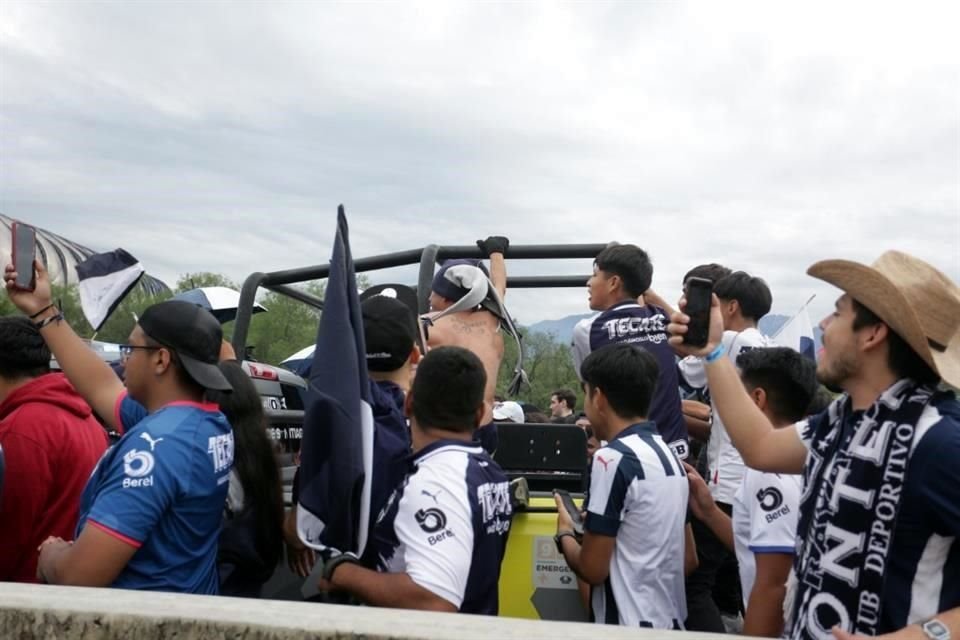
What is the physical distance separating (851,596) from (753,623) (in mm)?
740

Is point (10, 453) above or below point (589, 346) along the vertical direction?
below

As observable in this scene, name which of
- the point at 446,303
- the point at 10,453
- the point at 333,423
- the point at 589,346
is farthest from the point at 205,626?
the point at 589,346

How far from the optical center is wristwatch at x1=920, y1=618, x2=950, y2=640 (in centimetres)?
183

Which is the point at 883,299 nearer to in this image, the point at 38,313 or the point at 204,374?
the point at 204,374

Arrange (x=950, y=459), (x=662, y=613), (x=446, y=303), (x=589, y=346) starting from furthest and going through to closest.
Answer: (x=589, y=346) → (x=446, y=303) → (x=662, y=613) → (x=950, y=459)

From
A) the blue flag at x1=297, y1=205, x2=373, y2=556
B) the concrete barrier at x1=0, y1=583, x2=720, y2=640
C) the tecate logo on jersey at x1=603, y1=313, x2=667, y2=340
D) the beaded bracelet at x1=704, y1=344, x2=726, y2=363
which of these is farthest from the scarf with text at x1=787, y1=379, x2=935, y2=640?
the tecate logo on jersey at x1=603, y1=313, x2=667, y2=340

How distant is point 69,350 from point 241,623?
182cm

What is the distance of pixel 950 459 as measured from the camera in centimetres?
186

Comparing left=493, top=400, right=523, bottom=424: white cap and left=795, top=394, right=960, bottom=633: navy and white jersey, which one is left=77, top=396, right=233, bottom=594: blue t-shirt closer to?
left=795, top=394, right=960, bottom=633: navy and white jersey

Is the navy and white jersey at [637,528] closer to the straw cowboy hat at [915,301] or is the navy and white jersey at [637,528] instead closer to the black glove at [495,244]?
the straw cowboy hat at [915,301]

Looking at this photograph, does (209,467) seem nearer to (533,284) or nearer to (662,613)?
(662,613)

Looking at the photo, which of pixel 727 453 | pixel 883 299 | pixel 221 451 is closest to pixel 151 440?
pixel 221 451

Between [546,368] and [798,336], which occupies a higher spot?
[798,336]

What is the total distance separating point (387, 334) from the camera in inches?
114
